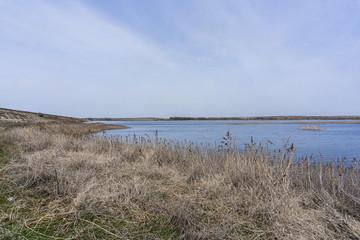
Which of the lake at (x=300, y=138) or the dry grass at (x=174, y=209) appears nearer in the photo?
the dry grass at (x=174, y=209)

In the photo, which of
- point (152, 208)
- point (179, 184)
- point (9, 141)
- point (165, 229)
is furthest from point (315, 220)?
point (9, 141)

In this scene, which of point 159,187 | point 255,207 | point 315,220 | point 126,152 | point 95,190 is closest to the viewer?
point 315,220

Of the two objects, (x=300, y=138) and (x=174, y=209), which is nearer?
(x=174, y=209)

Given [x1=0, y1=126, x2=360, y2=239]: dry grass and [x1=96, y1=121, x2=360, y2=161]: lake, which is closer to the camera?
[x1=0, y1=126, x2=360, y2=239]: dry grass

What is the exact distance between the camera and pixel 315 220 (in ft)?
11.4

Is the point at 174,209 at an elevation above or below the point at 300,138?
above

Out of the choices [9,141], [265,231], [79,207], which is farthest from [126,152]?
[9,141]

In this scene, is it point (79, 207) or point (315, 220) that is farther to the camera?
point (79, 207)

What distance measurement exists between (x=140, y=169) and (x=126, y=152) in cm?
242

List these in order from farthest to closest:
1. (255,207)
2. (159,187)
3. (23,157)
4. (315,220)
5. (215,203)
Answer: (23,157), (159,187), (215,203), (255,207), (315,220)

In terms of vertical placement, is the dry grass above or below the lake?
above

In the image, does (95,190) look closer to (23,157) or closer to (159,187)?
(159,187)

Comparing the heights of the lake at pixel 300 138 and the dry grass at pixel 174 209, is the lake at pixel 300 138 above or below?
below

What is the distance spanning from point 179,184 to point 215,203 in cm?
140
